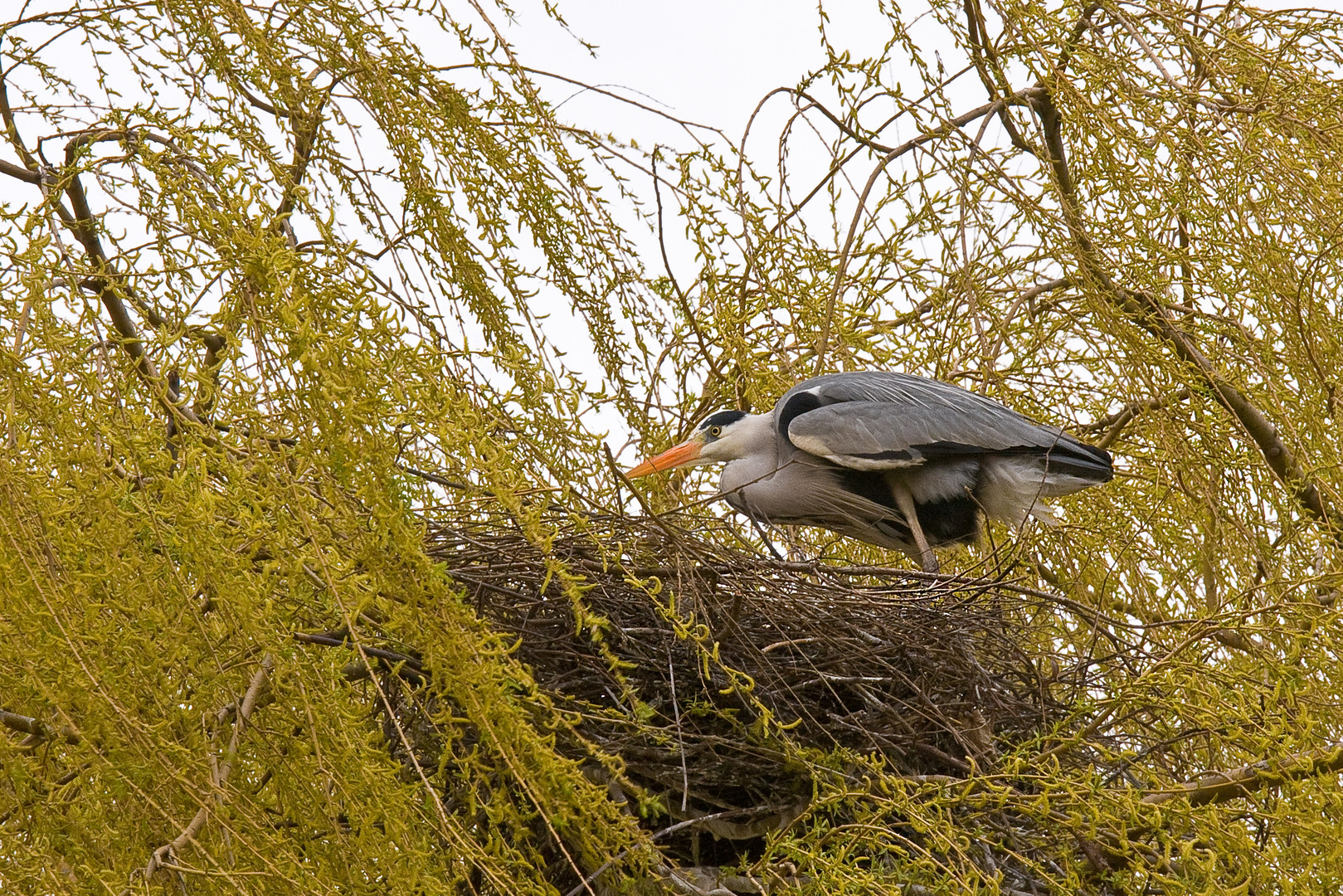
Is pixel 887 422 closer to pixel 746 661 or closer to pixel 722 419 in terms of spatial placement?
pixel 722 419

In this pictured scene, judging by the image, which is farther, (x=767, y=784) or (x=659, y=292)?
(x=659, y=292)

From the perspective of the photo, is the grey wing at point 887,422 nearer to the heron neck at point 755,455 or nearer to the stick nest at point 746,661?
the heron neck at point 755,455

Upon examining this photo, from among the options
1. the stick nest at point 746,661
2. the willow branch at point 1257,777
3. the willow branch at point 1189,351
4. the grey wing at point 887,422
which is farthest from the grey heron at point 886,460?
the willow branch at point 1257,777

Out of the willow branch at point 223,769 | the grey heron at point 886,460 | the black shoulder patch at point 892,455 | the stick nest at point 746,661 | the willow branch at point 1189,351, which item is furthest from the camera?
the black shoulder patch at point 892,455

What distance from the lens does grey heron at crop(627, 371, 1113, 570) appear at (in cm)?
291

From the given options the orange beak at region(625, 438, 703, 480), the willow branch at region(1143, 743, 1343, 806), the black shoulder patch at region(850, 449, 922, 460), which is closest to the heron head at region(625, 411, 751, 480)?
the orange beak at region(625, 438, 703, 480)

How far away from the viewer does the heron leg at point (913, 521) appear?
3.09m

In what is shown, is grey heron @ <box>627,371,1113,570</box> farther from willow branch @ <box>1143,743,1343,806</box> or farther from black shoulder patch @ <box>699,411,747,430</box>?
willow branch @ <box>1143,743,1343,806</box>

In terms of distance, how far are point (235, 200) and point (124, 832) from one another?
2.11 ft

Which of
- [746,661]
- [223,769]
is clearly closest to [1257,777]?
[746,661]

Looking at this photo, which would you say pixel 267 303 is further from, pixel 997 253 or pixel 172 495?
pixel 997 253

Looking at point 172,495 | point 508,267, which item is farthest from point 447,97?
point 172,495

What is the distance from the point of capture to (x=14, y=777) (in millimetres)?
1330

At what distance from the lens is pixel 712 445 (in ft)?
10.0
